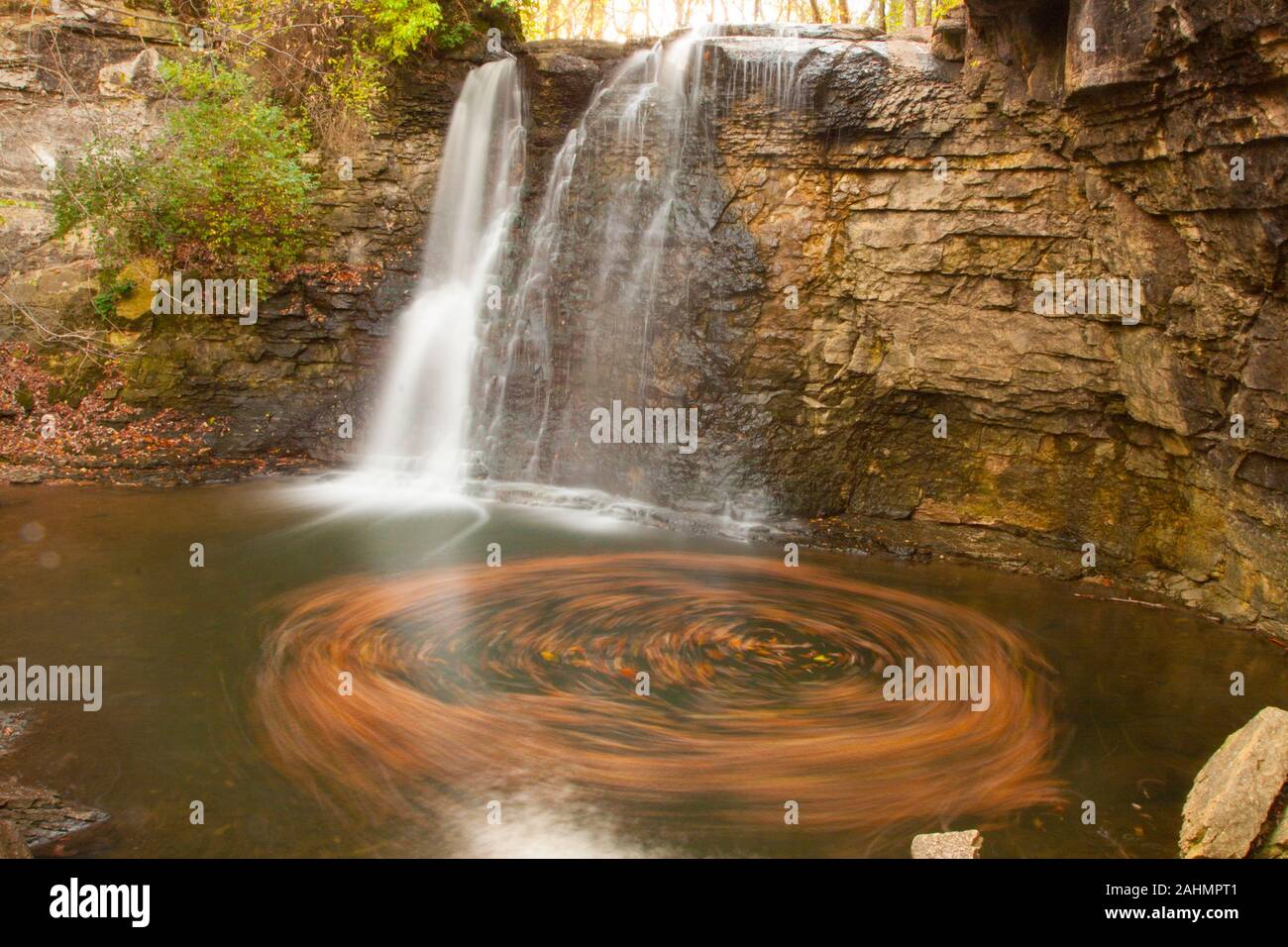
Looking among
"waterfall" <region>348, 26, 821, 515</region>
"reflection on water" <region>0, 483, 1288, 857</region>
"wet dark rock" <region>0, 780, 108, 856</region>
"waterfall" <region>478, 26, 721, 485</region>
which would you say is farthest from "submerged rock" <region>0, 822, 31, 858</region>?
"waterfall" <region>478, 26, 721, 485</region>

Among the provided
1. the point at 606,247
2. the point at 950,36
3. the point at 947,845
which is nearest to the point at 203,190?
the point at 606,247

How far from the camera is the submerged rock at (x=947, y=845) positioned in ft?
15.0

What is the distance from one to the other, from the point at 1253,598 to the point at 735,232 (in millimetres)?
6042

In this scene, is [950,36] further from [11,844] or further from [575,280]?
[11,844]

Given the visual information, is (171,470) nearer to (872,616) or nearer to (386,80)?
(386,80)

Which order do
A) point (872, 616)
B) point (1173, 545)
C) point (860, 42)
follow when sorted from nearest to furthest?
point (872, 616)
point (1173, 545)
point (860, 42)

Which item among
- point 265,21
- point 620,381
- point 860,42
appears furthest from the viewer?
point 265,21

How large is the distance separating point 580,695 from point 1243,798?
379 centimetres

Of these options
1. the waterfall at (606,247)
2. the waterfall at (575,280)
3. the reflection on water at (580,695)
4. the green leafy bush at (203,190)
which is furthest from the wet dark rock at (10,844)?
the green leafy bush at (203,190)

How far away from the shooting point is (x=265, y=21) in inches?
480

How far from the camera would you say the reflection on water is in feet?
16.4

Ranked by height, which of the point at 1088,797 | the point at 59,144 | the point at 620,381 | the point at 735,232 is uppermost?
the point at 59,144

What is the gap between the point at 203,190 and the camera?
11.8 metres
